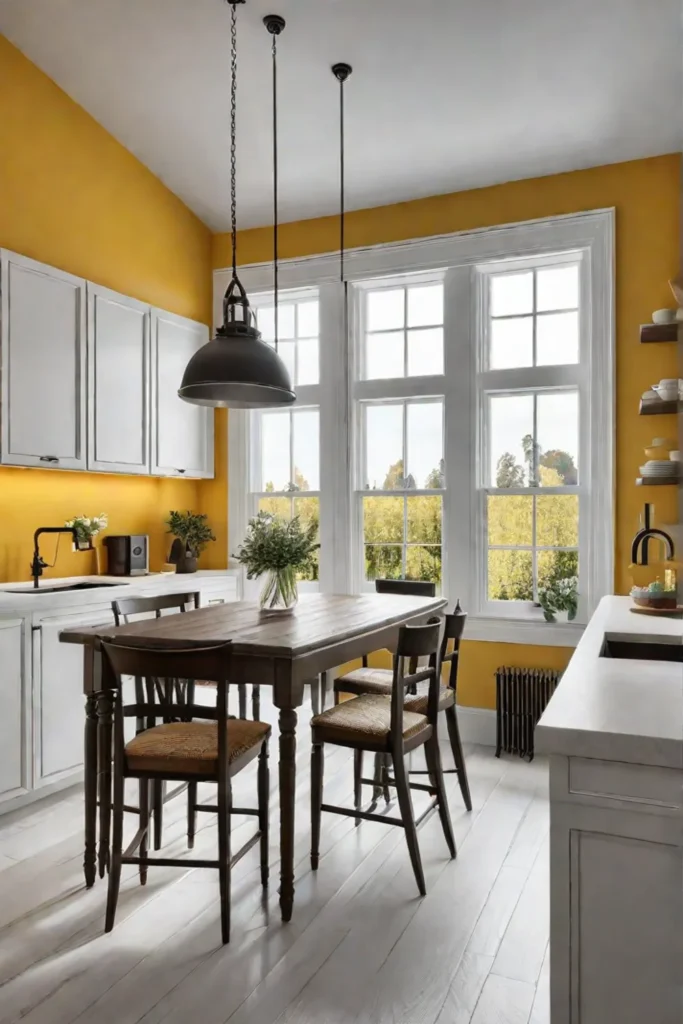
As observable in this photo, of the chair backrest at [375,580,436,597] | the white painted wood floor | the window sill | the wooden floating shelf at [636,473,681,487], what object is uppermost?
the wooden floating shelf at [636,473,681,487]

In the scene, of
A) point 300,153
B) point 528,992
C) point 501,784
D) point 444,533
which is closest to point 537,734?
point 528,992

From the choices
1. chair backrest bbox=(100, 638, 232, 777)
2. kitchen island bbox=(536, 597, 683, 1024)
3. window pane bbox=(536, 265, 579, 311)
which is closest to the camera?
kitchen island bbox=(536, 597, 683, 1024)

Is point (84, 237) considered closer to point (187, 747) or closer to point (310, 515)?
point (310, 515)

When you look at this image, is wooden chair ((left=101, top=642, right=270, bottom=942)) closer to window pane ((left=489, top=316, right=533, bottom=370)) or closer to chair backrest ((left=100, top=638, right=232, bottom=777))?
chair backrest ((left=100, top=638, right=232, bottom=777))

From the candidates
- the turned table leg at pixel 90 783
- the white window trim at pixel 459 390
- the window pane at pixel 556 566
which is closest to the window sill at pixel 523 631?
the white window trim at pixel 459 390

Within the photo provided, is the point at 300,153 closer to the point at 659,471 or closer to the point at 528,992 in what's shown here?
the point at 659,471

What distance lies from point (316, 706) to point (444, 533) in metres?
1.40

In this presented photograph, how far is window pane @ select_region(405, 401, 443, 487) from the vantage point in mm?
4926

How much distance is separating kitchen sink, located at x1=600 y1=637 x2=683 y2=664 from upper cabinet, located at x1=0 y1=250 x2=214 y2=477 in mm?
3037

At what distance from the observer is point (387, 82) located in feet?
13.0

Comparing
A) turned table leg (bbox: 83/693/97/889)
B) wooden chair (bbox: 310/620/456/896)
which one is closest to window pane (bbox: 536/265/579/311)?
wooden chair (bbox: 310/620/456/896)

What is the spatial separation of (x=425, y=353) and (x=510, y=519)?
4.09 feet

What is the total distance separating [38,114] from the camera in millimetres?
4254

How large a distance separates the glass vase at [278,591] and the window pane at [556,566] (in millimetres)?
1842
